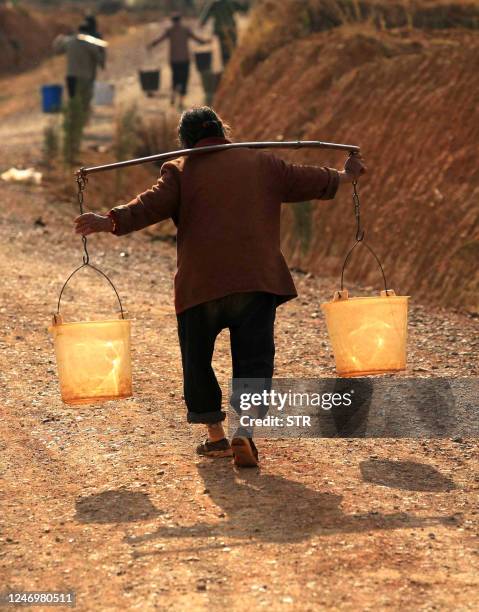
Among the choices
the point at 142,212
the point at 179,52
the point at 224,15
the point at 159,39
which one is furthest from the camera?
the point at 224,15

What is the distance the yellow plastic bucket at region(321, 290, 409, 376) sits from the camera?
6875 millimetres

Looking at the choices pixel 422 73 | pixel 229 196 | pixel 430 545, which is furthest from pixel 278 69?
pixel 430 545

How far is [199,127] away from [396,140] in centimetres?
788

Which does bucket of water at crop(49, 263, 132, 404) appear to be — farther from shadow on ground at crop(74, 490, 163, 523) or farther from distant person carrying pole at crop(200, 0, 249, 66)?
distant person carrying pole at crop(200, 0, 249, 66)

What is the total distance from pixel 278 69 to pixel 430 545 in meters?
13.8

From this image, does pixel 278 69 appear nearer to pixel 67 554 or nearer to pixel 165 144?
pixel 165 144

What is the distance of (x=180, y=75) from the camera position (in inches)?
1006

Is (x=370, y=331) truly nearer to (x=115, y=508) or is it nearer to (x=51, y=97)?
(x=115, y=508)

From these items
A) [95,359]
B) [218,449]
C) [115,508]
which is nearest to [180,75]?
[95,359]

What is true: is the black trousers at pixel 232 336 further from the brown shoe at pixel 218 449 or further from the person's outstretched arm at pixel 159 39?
the person's outstretched arm at pixel 159 39

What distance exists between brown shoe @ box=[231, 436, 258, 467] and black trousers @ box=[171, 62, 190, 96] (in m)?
19.6

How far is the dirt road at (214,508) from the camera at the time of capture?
5.01 meters

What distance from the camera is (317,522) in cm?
568

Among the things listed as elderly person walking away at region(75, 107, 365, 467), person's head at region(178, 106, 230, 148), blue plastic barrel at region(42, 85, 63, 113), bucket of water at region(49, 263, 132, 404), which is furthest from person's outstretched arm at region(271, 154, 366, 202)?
blue plastic barrel at region(42, 85, 63, 113)
